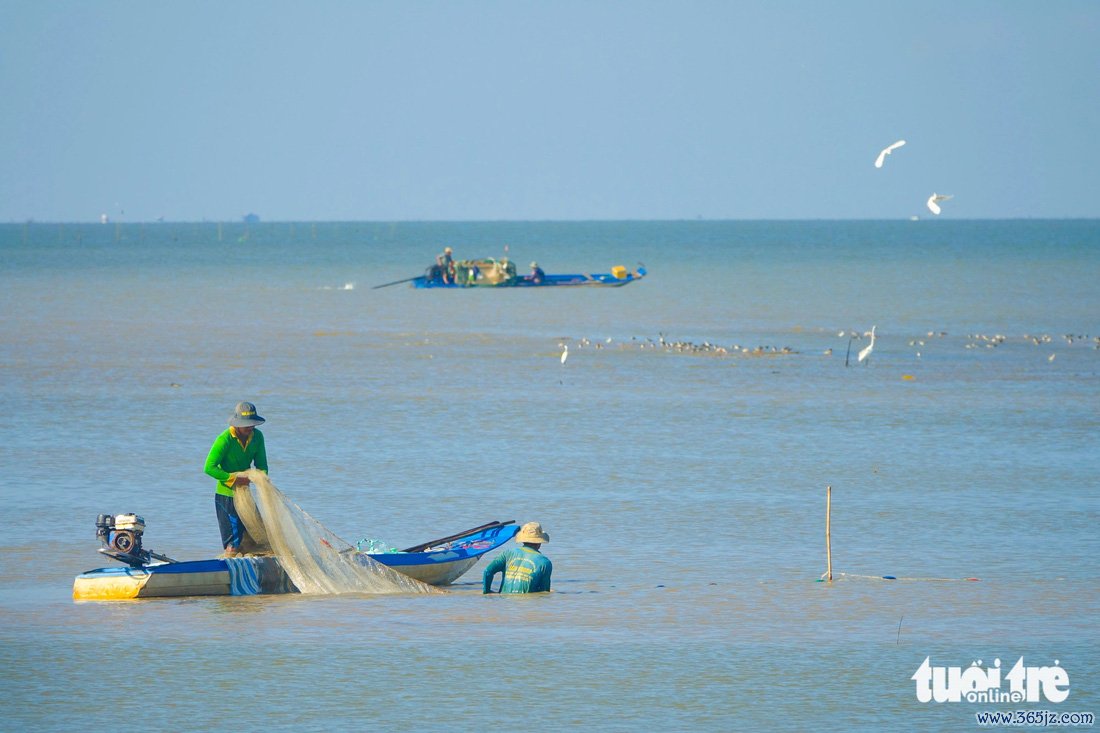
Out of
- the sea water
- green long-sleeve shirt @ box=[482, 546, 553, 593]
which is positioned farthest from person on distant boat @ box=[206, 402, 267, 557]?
green long-sleeve shirt @ box=[482, 546, 553, 593]

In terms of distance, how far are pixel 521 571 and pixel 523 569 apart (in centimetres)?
3

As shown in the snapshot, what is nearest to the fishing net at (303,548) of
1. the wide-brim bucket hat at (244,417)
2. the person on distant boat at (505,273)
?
the wide-brim bucket hat at (244,417)

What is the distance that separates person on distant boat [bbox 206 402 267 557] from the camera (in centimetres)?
1468

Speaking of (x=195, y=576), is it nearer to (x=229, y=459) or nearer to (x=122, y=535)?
(x=122, y=535)

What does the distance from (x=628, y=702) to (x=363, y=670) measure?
2143 millimetres

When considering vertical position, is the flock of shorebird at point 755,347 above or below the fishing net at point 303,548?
above

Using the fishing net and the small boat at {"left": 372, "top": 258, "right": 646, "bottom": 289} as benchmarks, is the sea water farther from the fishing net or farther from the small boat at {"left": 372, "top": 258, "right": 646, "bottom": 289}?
the small boat at {"left": 372, "top": 258, "right": 646, "bottom": 289}

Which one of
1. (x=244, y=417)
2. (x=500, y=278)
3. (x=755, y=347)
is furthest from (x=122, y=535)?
(x=500, y=278)

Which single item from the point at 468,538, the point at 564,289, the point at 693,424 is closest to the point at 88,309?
the point at 564,289

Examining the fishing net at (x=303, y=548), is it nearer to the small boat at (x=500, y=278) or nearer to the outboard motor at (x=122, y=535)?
the outboard motor at (x=122, y=535)

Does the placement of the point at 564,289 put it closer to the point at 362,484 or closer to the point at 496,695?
the point at 362,484

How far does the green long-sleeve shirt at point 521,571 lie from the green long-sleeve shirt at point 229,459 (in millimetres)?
2288

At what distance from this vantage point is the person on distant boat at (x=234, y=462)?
14.7m

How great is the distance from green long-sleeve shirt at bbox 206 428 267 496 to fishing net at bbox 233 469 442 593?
0.14m
